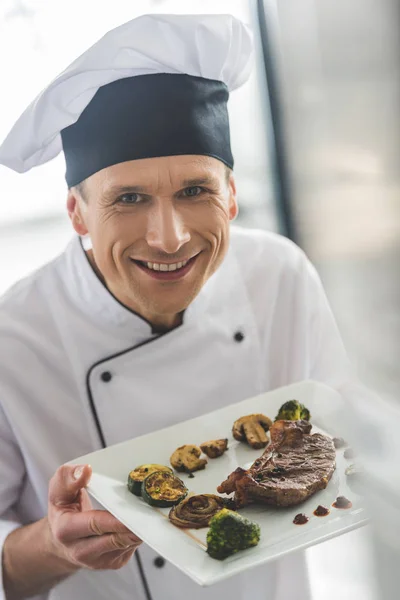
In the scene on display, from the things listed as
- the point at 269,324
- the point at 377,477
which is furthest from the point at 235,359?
the point at 377,477

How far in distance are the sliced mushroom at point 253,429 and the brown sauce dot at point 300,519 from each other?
223mm

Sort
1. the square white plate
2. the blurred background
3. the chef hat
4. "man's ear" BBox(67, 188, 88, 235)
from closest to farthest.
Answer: the blurred background → the square white plate → the chef hat → "man's ear" BBox(67, 188, 88, 235)

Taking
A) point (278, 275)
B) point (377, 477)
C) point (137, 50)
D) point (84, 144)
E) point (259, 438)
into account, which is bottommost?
point (259, 438)

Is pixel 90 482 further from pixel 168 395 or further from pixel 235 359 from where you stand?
pixel 235 359

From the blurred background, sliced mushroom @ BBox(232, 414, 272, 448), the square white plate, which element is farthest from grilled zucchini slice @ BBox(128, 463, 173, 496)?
the blurred background

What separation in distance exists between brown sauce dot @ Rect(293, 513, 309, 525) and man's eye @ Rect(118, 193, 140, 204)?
551 mm

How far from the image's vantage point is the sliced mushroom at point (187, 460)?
1.13m

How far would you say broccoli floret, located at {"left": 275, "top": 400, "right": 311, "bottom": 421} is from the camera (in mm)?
1190

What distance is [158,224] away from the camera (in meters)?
1.16

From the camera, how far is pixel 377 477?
34cm

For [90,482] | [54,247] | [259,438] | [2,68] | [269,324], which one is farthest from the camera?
[54,247]

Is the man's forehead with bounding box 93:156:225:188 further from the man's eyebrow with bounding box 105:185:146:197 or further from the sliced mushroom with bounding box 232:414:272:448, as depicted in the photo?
the sliced mushroom with bounding box 232:414:272:448

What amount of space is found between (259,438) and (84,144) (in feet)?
1.83

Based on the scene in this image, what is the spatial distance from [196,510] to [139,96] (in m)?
0.64
